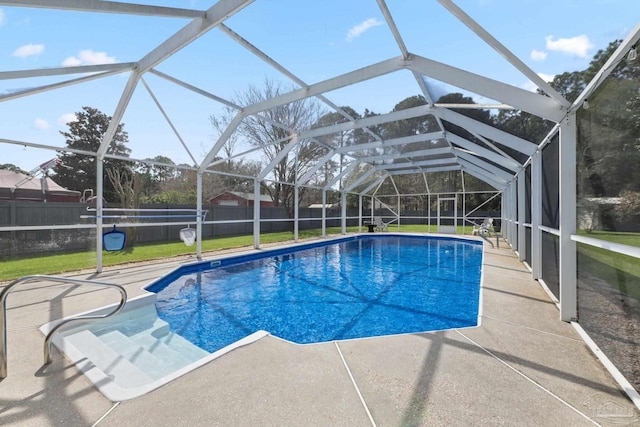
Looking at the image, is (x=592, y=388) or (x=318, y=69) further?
(x=318, y=69)

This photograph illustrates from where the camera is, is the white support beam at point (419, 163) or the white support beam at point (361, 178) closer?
the white support beam at point (419, 163)

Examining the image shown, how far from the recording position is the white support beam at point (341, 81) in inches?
171

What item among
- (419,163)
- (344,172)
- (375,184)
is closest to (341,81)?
Answer: (344,172)

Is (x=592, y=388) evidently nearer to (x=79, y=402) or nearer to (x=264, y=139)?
(x=79, y=402)

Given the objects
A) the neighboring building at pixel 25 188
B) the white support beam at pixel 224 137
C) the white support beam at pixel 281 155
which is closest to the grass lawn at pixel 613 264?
the white support beam at pixel 224 137

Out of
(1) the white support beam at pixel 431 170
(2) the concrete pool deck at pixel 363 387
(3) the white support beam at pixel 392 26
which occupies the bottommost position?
(2) the concrete pool deck at pixel 363 387

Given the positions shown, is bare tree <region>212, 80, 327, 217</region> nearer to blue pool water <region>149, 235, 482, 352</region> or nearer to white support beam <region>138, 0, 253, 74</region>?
blue pool water <region>149, 235, 482, 352</region>

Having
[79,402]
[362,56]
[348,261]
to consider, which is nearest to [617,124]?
[362,56]

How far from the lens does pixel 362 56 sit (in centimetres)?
457

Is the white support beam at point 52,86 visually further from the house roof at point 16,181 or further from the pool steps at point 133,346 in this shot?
the house roof at point 16,181

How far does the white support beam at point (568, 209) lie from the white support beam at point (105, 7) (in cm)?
433

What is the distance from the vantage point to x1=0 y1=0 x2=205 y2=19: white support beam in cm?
261

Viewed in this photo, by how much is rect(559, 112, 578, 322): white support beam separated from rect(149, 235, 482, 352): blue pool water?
3.75ft

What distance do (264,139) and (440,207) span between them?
406 inches
